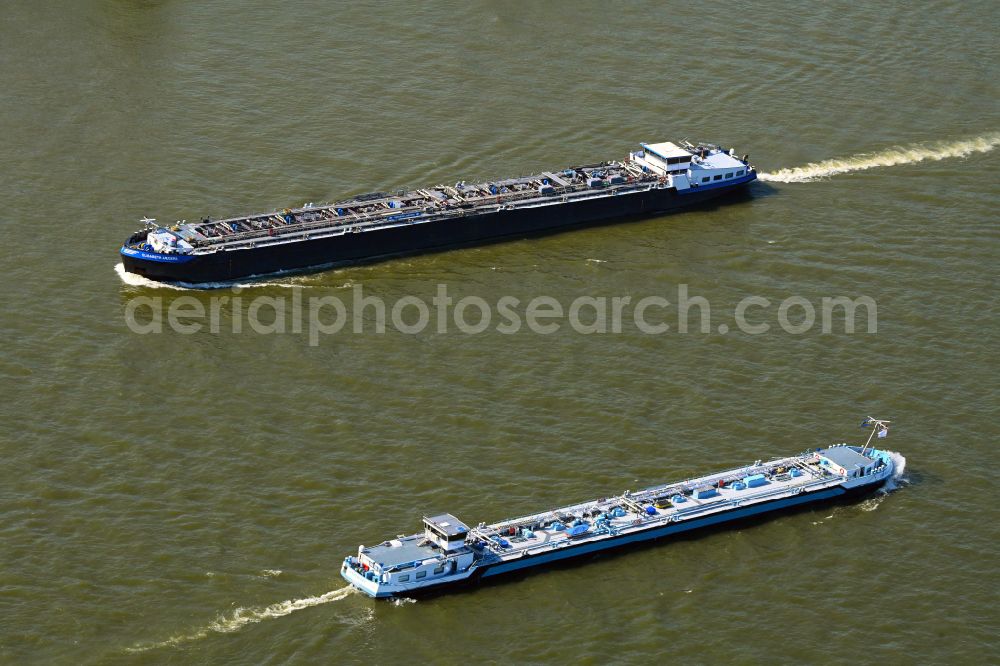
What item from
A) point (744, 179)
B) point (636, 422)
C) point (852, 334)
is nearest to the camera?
point (636, 422)

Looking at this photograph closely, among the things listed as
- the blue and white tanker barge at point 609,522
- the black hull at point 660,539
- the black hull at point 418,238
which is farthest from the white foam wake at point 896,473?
the black hull at point 418,238

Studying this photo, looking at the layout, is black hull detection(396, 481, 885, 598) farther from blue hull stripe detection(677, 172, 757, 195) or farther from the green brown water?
blue hull stripe detection(677, 172, 757, 195)

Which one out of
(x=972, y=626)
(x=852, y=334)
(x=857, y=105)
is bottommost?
(x=972, y=626)

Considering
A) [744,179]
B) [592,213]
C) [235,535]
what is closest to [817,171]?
[744,179]

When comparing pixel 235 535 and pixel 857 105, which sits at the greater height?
pixel 857 105

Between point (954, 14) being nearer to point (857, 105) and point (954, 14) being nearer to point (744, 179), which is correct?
point (857, 105)
